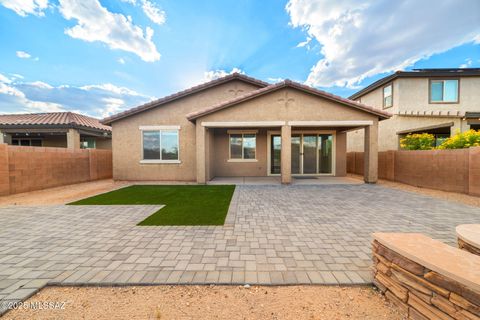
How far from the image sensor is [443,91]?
13.7 m

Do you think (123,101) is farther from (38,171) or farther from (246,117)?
(246,117)

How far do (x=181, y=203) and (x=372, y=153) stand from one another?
939 centimetres

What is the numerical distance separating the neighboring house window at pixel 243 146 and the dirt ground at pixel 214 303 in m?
10.1

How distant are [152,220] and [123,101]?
5098cm

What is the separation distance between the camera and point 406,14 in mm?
10141

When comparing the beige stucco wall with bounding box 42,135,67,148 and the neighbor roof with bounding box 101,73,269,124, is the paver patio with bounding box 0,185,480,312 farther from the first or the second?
the beige stucco wall with bounding box 42,135,67,148

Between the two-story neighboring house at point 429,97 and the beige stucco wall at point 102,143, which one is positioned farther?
the beige stucco wall at point 102,143

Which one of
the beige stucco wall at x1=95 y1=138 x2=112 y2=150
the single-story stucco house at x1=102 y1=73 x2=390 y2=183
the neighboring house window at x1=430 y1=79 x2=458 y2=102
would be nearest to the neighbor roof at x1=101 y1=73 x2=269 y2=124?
the single-story stucco house at x1=102 y1=73 x2=390 y2=183

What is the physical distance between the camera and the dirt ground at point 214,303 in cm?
192

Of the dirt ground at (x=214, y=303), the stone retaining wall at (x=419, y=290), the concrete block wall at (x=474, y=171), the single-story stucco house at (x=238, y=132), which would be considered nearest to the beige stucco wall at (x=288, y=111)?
the single-story stucco house at (x=238, y=132)

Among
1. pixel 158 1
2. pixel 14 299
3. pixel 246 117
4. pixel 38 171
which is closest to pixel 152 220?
pixel 14 299

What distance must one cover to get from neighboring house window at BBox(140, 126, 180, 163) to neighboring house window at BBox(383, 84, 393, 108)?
51.3ft

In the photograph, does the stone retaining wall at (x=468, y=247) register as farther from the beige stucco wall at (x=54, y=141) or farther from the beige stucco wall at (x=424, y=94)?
the beige stucco wall at (x=54, y=141)

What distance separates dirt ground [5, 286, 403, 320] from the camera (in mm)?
1920
